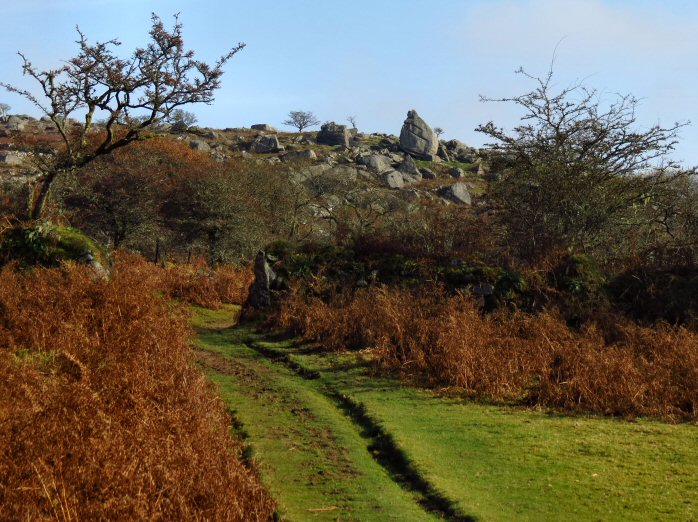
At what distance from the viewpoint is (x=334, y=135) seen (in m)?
113

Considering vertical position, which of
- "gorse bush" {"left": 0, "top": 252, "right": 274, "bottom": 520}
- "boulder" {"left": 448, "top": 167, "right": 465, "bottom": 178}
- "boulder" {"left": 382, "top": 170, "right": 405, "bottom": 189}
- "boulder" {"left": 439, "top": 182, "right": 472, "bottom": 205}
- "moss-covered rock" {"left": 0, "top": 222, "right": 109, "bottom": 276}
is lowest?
"gorse bush" {"left": 0, "top": 252, "right": 274, "bottom": 520}

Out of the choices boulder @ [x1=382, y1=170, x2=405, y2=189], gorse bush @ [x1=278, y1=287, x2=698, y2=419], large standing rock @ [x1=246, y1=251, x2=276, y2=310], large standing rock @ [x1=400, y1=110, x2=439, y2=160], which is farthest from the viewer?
large standing rock @ [x1=400, y1=110, x2=439, y2=160]

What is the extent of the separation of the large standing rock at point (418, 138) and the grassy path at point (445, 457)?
96.8 m

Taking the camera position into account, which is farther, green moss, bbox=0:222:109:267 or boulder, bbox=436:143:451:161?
boulder, bbox=436:143:451:161

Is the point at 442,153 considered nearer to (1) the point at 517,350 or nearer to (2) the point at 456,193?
(2) the point at 456,193

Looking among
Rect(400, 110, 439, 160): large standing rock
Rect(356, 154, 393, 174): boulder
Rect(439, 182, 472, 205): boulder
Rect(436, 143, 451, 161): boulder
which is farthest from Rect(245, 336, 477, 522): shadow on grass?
Rect(436, 143, 451, 161): boulder

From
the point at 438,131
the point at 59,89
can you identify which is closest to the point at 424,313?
the point at 59,89

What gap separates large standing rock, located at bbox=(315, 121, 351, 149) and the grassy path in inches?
3927

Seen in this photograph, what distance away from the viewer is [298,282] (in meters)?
19.4

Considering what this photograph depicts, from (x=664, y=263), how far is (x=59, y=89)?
18214 mm

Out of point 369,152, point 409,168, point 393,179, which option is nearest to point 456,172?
point 409,168

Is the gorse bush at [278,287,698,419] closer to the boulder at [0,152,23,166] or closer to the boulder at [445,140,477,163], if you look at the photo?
the boulder at [0,152,23,166]

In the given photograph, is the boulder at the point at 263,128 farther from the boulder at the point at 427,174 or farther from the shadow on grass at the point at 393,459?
the shadow on grass at the point at 393,459

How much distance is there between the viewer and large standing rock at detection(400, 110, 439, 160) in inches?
4237
